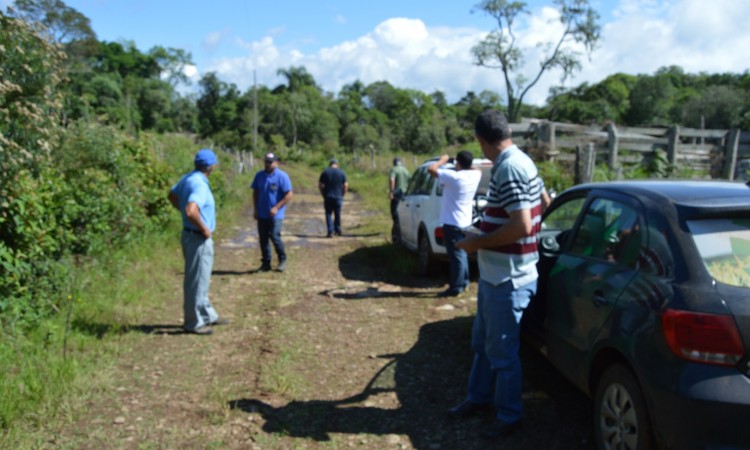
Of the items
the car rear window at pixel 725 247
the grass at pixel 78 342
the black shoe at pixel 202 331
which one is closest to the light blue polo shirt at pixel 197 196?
the black shoe at pixel 202 331

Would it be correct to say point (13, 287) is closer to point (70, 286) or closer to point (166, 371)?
point (70, 286)

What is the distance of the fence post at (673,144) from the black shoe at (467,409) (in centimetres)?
1257

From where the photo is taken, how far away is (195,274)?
613cm

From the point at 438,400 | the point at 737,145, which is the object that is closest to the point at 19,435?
the point at 438,400

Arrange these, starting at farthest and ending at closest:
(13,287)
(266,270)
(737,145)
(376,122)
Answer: (376,122), (737,145), (266,270), (13,287)

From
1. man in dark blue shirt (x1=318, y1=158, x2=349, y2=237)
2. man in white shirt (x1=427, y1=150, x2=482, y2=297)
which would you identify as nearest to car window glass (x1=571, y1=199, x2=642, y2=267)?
man in white shirt (x1=427, y1=150, x2=482, y2=297)

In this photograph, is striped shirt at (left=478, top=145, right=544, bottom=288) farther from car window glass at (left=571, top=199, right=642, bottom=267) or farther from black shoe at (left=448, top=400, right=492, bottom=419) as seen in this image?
black shoe at (left=448, top=400, right=492, bottom=419)

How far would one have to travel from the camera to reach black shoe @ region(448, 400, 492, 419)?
4.18 metres

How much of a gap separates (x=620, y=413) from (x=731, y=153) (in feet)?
47.3

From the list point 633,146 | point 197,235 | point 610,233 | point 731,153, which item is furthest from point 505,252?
point 731,153

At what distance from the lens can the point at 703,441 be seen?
103 inches

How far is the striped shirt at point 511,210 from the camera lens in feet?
11.6

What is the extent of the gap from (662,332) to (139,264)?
25.3 ft

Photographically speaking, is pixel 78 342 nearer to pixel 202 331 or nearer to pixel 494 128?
pixel 202 331
